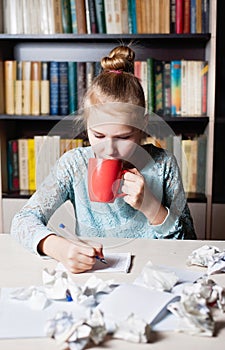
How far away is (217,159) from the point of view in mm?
2322

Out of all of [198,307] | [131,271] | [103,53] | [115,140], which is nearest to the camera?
[198,307]

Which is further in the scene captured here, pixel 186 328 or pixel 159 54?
pixel 159 54

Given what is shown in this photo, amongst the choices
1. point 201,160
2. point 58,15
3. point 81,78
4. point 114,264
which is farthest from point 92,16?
point 114,264

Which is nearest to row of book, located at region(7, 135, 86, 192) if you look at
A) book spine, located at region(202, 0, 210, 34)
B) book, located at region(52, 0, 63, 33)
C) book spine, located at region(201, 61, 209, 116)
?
book, located at region(52, 0, 63, 33)

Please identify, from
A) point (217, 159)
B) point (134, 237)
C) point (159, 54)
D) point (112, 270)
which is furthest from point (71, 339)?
point (159, 54)

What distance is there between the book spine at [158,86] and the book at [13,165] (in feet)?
2.23

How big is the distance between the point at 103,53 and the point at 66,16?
0.27m

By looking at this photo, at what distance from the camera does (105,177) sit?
1062mm

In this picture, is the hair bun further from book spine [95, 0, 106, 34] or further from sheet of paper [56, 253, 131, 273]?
book spine [95, 0, 106, 34]

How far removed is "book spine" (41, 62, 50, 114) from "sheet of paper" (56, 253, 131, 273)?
1.43 metres

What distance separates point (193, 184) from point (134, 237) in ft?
3.69

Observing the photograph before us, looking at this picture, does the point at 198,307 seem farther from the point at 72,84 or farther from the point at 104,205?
the point at 72,84

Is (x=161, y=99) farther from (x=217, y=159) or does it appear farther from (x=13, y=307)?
(x=13, y=307)

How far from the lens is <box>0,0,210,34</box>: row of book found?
2284 millimetres
